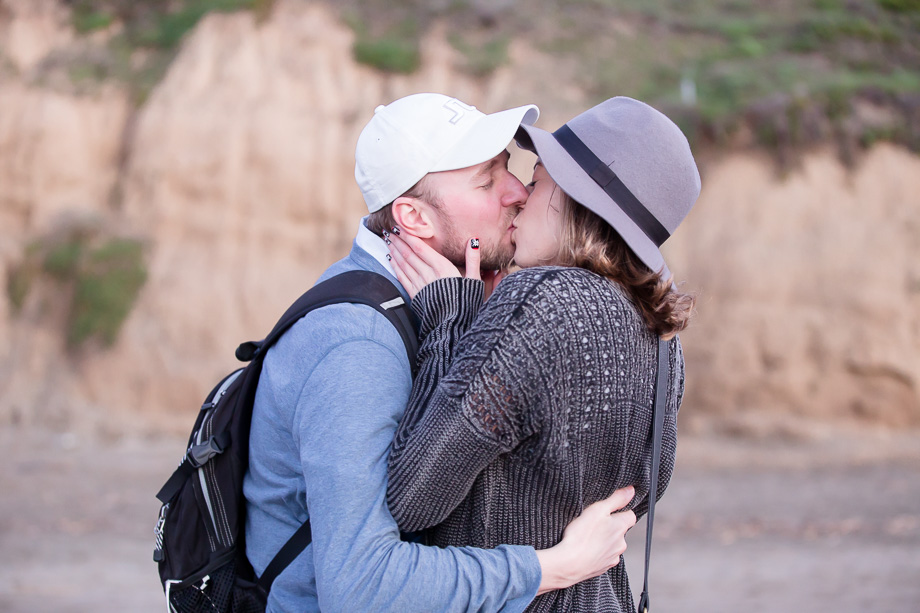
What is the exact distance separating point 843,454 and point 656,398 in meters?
11.0

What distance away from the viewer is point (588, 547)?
6.67 ft

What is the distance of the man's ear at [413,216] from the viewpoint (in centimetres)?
235

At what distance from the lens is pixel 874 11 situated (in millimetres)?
16500

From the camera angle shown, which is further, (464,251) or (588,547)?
(464,251)

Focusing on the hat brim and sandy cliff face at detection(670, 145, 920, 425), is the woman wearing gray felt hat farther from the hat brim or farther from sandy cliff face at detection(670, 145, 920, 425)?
sandy cliff face at detection(670, 145, 920, 425)

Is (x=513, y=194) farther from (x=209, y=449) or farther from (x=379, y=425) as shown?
(x=209, y=449)

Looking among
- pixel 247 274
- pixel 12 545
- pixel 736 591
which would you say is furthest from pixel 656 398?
pixel 247 274

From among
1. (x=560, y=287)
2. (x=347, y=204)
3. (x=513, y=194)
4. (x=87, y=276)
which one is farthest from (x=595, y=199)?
(x=87, y=276)

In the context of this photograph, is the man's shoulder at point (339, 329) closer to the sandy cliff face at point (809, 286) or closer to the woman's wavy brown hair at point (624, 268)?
the woman's wavy brown hair at point (624, 268)

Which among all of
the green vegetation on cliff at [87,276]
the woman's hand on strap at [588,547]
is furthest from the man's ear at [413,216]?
the green vegetation on cliff at [87,276]

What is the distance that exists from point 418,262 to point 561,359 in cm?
59

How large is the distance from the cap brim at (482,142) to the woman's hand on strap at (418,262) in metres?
0.22

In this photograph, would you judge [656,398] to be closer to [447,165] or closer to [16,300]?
[447,165]

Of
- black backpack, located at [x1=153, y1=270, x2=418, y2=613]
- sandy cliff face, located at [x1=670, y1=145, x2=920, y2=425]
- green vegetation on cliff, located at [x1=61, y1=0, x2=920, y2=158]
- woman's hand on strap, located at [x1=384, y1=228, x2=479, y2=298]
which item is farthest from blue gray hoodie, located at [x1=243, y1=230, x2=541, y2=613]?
green vegetation on cliff, located at [x1=61, y1=0, x2=920, y2=158]
